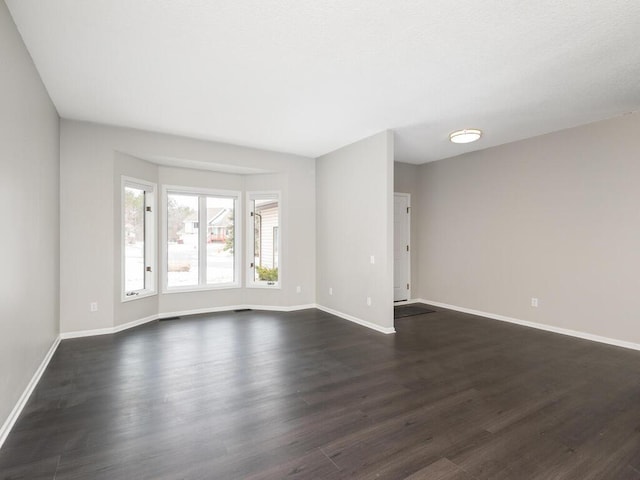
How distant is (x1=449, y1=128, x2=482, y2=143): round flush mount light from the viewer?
4.43 m

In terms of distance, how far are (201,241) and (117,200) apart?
4.93 ft

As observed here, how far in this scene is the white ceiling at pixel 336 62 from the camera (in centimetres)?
217

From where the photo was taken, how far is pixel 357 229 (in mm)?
5055

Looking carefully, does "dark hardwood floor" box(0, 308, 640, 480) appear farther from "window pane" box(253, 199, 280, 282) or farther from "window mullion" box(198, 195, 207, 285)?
"window pane" box(253, 199, 280, 282)

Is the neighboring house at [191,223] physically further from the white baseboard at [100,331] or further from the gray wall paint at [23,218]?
the gray wall paint at [23,218]

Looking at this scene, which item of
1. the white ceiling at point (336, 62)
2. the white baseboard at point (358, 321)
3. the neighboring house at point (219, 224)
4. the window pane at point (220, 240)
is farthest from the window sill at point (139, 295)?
the white baseboard at point (358, 321)

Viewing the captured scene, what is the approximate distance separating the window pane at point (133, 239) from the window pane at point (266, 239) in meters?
1.85

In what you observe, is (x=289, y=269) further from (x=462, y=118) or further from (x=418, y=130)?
(x=462, y=118)

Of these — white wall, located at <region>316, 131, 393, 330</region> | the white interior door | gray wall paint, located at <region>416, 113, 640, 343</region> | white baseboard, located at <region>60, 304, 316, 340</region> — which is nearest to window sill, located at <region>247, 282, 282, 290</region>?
white baseboard, located at <region>60, 304, 316, 340</region>

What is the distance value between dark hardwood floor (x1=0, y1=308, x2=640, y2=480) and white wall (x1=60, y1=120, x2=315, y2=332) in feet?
2.08

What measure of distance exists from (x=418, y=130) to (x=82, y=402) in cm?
478

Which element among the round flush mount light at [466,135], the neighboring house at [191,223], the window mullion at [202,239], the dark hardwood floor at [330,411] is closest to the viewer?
the dark hardwood floor at [330,411]

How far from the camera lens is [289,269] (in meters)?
5.81

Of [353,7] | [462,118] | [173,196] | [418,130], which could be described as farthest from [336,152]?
[353,7]
